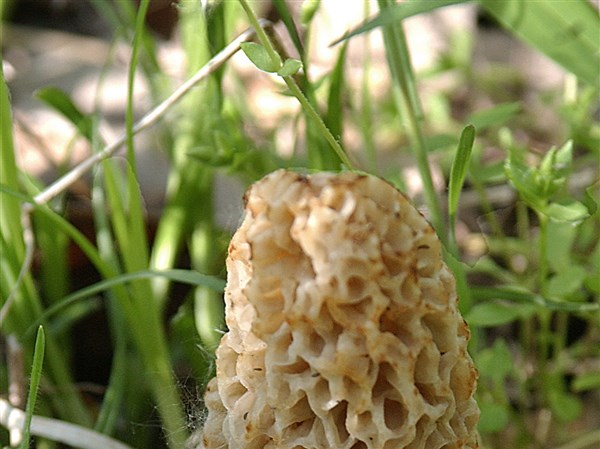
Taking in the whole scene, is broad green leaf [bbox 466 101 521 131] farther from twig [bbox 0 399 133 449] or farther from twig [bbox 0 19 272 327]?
twig [bbox 0 399 133 449]

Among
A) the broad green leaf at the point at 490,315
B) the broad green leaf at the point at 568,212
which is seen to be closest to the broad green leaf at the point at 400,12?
the broad green leaf at the point at 568,212

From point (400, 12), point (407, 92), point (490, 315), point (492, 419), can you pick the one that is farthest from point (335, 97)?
point (492, 419)

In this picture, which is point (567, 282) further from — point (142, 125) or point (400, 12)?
point (142, 125)

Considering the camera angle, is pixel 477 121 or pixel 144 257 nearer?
pixel 144 257

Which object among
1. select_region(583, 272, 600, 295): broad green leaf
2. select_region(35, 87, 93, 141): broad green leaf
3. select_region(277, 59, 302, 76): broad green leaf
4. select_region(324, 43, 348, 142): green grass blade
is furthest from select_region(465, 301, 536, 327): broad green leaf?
select_region(35, 87, 93, 141): broad green leaf

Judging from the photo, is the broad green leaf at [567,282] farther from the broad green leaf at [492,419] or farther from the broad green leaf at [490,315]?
the broad green leaf at [492,419]

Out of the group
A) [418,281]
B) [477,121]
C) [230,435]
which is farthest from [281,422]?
[477,121]

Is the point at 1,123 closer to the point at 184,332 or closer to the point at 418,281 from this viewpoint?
the point at 184,332
